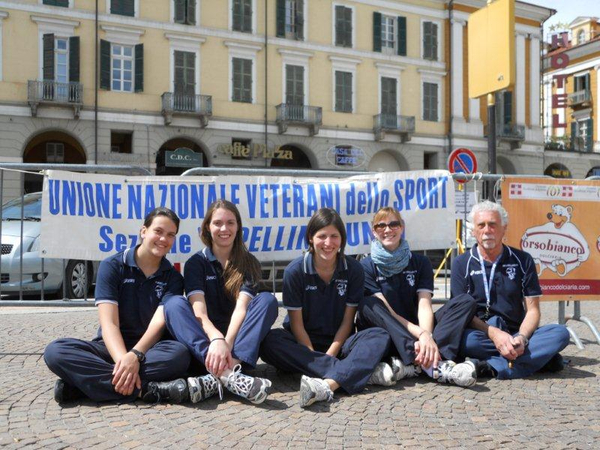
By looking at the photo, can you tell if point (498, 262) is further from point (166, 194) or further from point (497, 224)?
point (166, 194)

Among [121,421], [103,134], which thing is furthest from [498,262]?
[103,134]

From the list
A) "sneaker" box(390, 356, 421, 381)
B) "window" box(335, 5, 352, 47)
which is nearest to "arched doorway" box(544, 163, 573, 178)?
"window" box(335, 5, 352, 47)

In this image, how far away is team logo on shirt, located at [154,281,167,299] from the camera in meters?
4.52

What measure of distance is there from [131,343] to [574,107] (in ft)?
153

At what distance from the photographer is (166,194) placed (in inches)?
238

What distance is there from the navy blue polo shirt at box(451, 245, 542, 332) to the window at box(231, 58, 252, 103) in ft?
83.2

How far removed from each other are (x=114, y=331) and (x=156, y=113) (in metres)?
24.8

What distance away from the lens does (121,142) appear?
28406 millimetres

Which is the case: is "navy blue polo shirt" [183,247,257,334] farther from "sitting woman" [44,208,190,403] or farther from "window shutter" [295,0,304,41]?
"window shutter" [295,0,304,41]

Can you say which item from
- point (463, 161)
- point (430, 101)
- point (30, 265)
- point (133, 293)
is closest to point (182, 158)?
point (430, 101)

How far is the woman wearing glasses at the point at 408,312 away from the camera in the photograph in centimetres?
462

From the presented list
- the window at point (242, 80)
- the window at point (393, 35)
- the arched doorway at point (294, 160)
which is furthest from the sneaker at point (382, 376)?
the window at point (393, 35)

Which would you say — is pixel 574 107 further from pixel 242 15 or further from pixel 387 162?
pixel 242 15

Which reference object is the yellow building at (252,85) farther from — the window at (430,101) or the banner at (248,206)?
the banner at (248,206)
